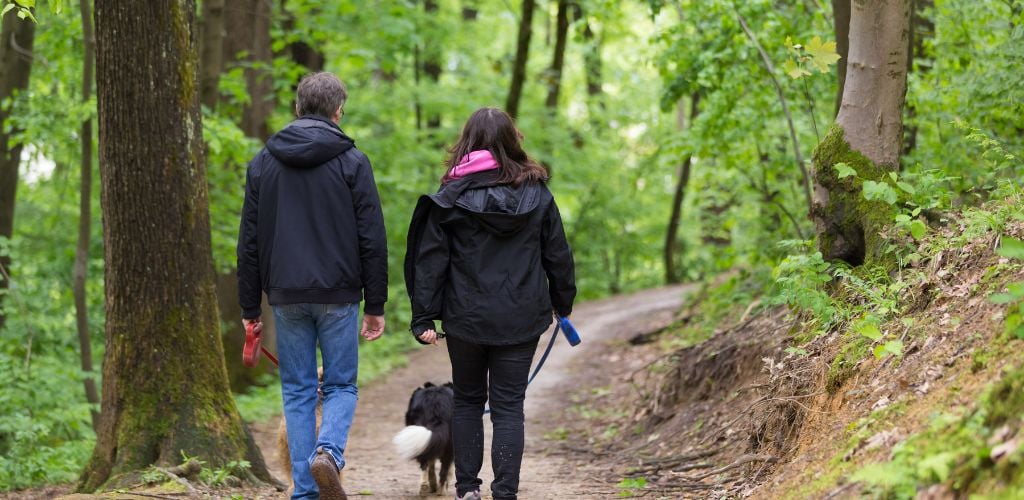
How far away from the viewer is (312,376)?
5.08 m

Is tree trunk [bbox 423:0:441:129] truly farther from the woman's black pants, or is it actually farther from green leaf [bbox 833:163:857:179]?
the woman's black pants

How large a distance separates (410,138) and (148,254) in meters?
12.8

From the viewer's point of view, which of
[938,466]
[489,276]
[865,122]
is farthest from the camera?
[865,122]

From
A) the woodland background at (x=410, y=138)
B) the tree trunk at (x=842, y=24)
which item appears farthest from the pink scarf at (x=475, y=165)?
the tree trunk at (x=842, y=24)

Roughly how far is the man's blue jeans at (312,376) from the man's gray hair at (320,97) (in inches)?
40.7

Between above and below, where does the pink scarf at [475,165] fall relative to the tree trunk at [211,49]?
below

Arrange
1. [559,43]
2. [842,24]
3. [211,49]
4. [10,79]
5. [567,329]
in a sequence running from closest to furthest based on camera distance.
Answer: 1. [567,329]
2. [842,24]
3. [211,49]
4. [10,79]
5. [559,43]

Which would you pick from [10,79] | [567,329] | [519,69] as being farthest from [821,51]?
[519,69]

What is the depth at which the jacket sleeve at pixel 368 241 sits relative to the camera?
4.91 m

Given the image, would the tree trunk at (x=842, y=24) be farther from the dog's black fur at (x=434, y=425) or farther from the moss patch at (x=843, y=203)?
the dog's black fur at (x=434, y=425)

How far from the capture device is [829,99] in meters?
11.1

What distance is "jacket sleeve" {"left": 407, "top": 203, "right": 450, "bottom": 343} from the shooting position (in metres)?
4.91

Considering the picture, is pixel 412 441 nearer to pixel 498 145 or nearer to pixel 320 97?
pixel 498 145

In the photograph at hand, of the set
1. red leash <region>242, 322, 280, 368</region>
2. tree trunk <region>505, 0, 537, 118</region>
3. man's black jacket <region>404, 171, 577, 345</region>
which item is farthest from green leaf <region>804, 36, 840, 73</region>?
tree trunk <region>505, 0, 537, 118</region>
